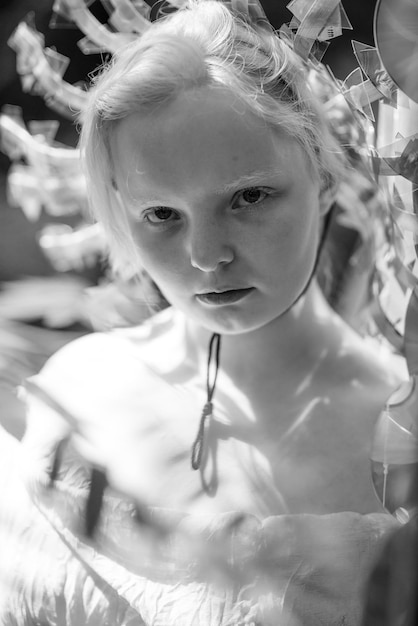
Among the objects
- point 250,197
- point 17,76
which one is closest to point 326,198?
point 250,197

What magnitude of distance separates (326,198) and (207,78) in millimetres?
182

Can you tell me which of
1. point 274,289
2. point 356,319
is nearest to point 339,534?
point 274,289

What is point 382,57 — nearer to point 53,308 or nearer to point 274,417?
point 274,417

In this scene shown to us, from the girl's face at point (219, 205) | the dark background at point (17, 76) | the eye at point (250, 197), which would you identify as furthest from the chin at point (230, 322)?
the dark background at point (17, 76)

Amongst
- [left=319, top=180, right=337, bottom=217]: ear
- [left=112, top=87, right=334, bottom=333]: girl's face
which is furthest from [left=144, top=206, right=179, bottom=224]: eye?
[left=319, top=180, right=337, bottom=217]: ear

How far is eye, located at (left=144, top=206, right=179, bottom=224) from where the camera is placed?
2.35 ft

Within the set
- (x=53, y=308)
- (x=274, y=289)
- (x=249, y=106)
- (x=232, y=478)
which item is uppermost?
(x=249, y=106)

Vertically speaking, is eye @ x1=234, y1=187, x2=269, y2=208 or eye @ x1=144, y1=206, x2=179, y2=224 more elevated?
eye @ x1=234, y1=187, x2=269, y2=208

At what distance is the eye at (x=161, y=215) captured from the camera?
72 centimetres

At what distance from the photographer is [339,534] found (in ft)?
2.27

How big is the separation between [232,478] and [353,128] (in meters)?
0.39

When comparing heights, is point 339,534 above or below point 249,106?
below

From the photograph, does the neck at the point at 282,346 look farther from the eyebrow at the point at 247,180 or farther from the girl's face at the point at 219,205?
the eyebrow at the point at 247,180

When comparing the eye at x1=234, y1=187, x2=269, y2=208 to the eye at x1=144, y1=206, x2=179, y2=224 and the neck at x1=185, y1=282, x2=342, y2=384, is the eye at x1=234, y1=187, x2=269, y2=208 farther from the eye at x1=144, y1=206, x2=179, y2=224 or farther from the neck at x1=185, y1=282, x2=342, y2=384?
the neck at x1=185, y1=282, x2=342, y2=384
